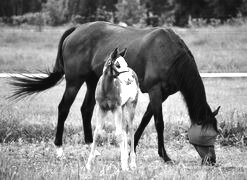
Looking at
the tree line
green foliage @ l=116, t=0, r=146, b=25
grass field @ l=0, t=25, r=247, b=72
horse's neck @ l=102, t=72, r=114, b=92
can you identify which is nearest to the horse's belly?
horse's neck @ l=102, t=72, r=114, b=92

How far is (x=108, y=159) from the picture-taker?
6.63m

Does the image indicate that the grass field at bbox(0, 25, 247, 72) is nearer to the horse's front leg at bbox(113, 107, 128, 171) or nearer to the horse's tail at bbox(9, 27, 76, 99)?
the horse's tail at bbox(9, 27, 76, 99)

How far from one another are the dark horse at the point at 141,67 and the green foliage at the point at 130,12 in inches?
977

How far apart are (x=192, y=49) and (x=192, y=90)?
14.2m

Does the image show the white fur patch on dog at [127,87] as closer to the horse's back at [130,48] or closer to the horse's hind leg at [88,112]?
the horse's back at [130,48]

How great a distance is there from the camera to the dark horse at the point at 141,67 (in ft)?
20.4

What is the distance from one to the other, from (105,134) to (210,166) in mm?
2306

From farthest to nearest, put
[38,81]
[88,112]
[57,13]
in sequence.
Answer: [57,13] → [38,81] → [88,112]

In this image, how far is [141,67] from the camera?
6.64 m

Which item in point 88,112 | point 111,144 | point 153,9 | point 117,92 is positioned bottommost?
point 153,9

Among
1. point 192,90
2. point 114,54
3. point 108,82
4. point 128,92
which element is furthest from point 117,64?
point 192,90

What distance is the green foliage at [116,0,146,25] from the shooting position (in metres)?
33.1

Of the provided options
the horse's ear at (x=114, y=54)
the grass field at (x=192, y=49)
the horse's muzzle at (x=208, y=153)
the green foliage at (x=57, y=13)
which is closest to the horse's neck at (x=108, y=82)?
the horse's ear at (x=114, y=54)

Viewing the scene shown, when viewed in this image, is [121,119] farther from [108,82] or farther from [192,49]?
[192,49]
